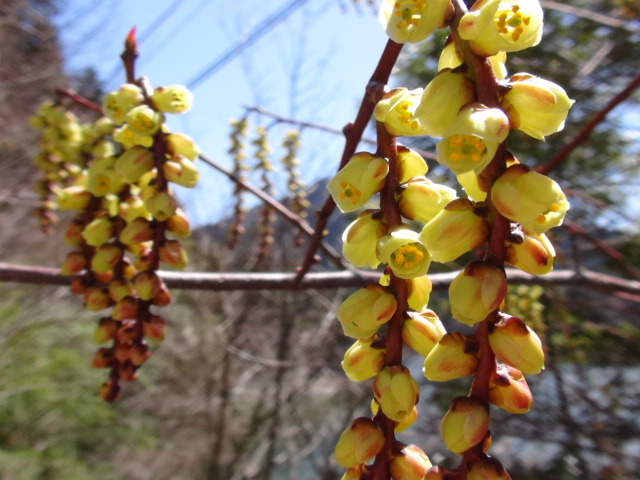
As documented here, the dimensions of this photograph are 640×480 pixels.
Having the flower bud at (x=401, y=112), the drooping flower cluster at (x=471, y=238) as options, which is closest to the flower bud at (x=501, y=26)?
the drooping flower cluster at (x=471, y=238)

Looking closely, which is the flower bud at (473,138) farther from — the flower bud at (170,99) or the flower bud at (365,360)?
→ the flower bud at (170,99)

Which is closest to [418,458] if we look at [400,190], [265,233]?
[400,190]

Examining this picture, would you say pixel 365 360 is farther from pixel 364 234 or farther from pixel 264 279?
pixel 264 279

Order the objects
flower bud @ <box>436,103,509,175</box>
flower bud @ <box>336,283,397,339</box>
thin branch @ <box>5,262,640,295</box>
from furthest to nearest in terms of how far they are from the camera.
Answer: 1. thin branch @ <box>5,262,640,295</box>
2. flower bud @ <box>336,283,397,339</box>
3. flower bud @ <box>436,103,509,175</box>

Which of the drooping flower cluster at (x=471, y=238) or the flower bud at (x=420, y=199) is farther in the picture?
the flower bud at (x=420, y=199)

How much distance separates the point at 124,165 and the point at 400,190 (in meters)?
0.57

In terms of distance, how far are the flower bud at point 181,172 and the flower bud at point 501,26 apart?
610 millimetres

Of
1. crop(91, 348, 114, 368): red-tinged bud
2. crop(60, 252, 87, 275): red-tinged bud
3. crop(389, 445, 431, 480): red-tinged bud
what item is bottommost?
crop(91, 348, 114, 368): red-tinged bud

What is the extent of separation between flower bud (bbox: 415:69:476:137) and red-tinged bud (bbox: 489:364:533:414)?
0.79 feet

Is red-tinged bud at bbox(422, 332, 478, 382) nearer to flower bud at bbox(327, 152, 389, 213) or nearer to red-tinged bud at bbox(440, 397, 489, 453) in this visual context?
red-tinged bud at bbox(440, 397, 489, 453)

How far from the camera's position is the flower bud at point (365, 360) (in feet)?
1.75

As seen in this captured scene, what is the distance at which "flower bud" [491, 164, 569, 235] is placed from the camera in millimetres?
408

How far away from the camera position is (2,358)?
506 centimetres

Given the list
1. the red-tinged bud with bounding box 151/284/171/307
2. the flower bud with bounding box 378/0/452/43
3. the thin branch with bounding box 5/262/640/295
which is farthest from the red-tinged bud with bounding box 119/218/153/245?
the flower bud with bounding box 378/0/452/43
